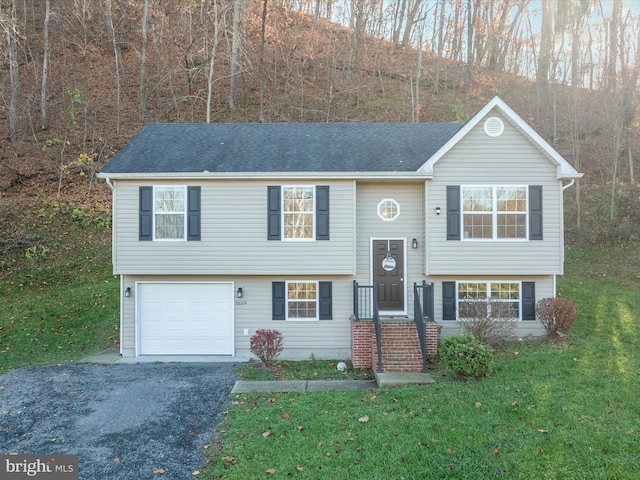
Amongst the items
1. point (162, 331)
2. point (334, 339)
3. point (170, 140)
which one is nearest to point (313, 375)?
point (334, 339)

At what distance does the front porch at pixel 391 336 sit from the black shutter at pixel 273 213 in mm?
2555

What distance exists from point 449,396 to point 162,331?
316 inches

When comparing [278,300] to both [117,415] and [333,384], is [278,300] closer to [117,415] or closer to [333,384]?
[333,384]

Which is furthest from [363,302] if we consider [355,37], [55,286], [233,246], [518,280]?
[355,37]

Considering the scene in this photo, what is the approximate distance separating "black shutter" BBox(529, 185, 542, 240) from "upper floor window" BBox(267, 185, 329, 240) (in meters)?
5.40

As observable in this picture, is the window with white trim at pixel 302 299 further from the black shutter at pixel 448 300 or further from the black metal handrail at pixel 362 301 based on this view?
the black shutter at pixel 448 300

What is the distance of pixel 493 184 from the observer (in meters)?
11.4

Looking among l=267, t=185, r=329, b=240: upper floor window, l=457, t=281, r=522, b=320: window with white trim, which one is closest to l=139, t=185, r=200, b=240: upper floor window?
l=267, t=185, r=329, b=240: upper floor window

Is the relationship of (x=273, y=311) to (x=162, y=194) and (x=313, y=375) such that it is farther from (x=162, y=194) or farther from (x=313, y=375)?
(x=162, y=194)

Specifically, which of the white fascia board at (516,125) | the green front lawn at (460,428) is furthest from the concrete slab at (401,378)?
the white fascia board at (516,125)

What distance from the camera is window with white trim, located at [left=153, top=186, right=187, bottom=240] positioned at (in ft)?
37.7

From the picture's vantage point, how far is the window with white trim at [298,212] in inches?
452

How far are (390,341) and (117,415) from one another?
19.8 ft

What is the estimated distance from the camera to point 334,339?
1169 cm
